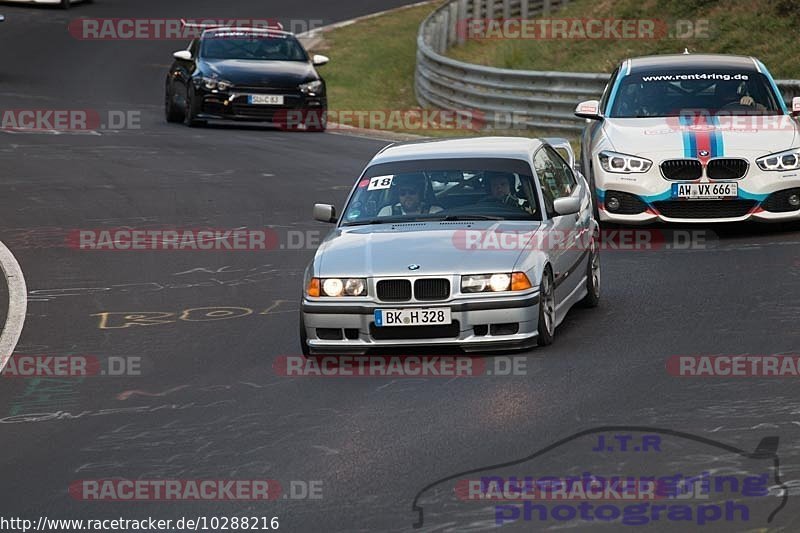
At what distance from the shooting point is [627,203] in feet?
51.2

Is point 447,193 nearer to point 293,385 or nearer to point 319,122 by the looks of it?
point 293,385

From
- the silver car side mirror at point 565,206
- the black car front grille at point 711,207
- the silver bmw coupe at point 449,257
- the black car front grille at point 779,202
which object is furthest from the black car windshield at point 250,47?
the silver car side mirror at point 565,206

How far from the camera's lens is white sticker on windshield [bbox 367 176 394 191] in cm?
1190

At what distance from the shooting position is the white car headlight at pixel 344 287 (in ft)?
34.9

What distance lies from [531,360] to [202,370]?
2.11 meters

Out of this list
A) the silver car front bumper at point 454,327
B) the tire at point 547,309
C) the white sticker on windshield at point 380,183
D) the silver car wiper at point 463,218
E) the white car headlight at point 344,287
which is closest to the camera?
the silver car front bumper at point 454,327

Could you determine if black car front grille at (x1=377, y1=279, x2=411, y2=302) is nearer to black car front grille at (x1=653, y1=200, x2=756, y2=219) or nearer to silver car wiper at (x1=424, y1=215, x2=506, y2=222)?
silver car wiper at (x1=424, y1=215, x2=506, y2=222)

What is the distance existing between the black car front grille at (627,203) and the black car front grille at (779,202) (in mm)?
1099

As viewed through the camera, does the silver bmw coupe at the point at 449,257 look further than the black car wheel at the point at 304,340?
No

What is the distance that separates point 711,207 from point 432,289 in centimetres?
552

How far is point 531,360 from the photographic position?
1056 cm

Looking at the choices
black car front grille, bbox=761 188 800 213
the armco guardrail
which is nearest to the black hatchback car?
the armco guardrail

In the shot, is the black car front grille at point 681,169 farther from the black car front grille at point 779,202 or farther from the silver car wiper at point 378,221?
the silver car wiper at point 378,221

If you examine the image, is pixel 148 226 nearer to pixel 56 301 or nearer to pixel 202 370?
pixel 56 301
